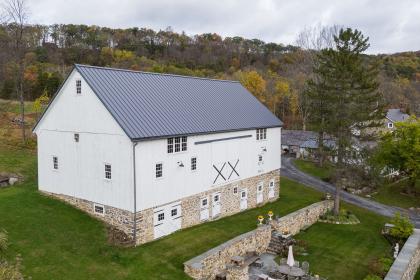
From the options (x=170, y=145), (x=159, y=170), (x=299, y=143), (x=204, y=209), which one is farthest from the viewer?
(x=299, y=143)

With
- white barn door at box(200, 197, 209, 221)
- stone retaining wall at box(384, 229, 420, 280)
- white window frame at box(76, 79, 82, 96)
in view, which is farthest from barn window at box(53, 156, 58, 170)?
stone retaining wall at box(384, 229, 420, 280)

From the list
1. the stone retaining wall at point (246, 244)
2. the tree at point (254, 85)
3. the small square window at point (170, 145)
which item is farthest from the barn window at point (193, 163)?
the tree at point (254, 85)

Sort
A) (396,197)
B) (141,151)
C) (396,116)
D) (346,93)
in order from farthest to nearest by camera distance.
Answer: (396,116) → (396,197) → (346,93) → (141,151)

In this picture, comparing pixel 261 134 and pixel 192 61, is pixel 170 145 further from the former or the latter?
pixel 192 61

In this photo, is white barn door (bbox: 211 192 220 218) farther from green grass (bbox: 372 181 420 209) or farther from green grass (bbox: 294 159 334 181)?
green grass (bbox: 294 159 334 181)

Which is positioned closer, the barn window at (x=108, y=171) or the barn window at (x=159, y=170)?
the barn window at (x=108, y=171)

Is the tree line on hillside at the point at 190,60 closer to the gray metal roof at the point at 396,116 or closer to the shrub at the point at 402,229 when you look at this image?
the gray metal roof at the point at 396,116

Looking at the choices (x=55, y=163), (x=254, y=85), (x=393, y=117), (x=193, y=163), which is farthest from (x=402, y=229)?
(x=393, y=117)
